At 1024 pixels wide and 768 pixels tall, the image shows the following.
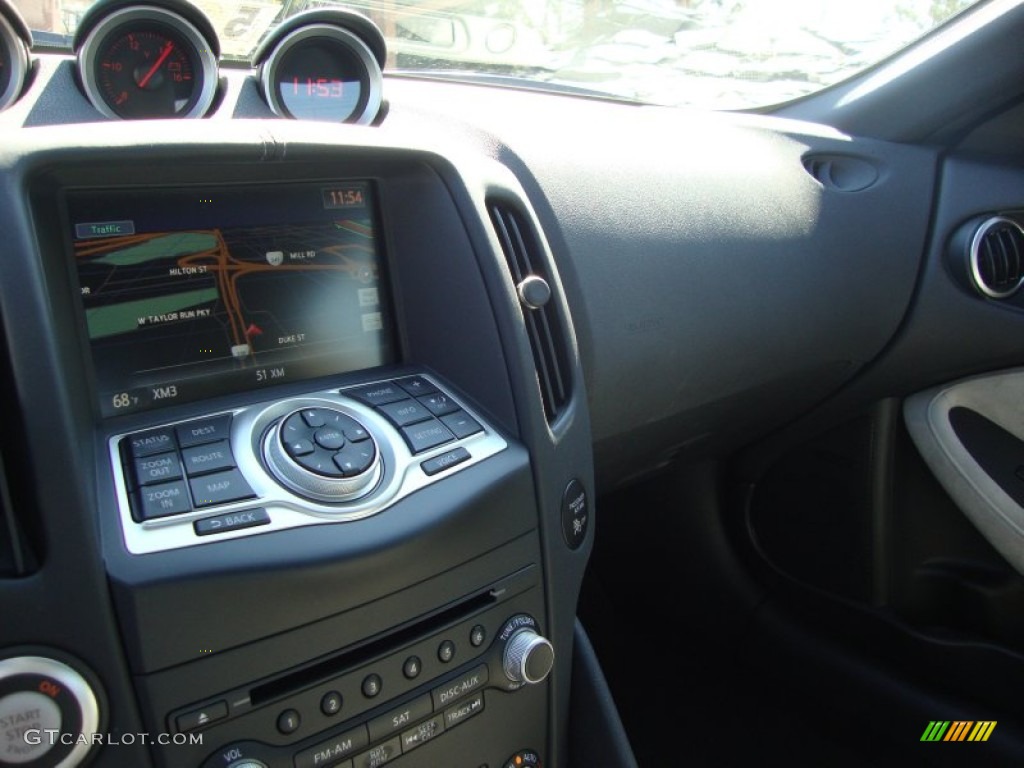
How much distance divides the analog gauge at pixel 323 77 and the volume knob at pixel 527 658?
701 millimetres

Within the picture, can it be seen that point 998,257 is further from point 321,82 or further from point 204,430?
point 204,430

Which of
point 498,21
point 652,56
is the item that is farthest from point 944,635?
point 498,21

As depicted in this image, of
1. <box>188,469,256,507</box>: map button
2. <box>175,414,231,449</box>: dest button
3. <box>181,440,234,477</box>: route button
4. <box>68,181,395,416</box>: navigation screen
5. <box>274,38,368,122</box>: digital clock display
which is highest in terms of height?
<box>274,38,368,122</box>: digital clock display

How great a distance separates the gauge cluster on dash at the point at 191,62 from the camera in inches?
42.3

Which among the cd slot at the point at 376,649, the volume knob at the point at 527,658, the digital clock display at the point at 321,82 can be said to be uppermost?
the digital clock display at the point at 321,82

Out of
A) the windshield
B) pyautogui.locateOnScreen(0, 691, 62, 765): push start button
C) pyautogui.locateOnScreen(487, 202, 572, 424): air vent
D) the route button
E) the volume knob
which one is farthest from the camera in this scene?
the windshield

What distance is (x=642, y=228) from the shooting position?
1452 mm

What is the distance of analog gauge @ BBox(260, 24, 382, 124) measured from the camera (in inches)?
47.1

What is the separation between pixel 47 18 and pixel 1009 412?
189 centimetres

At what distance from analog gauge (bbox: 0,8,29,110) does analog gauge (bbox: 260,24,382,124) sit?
28 cm

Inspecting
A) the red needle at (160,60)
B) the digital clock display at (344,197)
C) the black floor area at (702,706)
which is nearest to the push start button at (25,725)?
the digital clock display at (344,197)

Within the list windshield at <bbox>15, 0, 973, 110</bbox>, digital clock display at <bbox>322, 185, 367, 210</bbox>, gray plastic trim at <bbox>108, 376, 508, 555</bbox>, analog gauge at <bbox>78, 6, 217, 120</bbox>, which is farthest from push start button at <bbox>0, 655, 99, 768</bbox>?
windshield at <bbox>15, 0, 973, 110</bbox>

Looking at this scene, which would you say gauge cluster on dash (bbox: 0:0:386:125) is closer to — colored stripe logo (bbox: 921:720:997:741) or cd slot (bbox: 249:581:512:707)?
cd slot (bbox: 249:581:512:707)

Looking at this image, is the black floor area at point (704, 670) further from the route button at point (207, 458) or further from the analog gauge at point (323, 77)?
the route button at point (207, 458)
